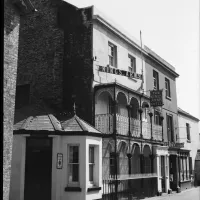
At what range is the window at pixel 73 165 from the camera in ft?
46.8

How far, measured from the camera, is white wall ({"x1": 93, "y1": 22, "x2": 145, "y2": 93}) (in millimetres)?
17641

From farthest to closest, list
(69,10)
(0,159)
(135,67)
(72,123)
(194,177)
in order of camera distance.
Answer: (194,177) → (135,67) → (69,10) → (72,123) → (0,159)

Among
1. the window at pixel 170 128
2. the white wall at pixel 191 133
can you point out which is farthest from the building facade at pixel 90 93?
the white wall at pixel 191 133

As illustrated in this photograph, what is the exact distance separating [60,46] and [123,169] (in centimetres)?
822

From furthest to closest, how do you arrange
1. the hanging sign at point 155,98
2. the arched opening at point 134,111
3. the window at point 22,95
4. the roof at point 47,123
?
the hanging sign at point 155,98 < the arched opening at point 134,111 < the window at point 22,95 < the roof at point 47,123

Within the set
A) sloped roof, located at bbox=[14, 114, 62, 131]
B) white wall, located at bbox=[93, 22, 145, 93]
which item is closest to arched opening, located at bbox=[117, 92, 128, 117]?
white wall, located at bbox=[93, 22, 145, 93]

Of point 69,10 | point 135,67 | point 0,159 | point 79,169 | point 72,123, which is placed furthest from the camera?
point 135,67

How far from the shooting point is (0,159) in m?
6.86

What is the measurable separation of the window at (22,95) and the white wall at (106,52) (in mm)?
4488

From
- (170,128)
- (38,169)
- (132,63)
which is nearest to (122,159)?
(38,169)

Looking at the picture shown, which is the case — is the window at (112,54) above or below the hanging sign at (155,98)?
above

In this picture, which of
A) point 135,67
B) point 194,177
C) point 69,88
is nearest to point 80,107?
point 69,88

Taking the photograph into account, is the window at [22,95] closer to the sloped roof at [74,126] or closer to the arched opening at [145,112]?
the sloped roof at [74,126]

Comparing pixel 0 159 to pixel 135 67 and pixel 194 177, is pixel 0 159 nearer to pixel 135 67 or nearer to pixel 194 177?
pixel 135 67
